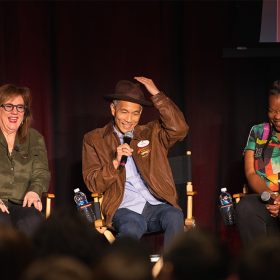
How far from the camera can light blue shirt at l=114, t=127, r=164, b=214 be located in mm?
4258

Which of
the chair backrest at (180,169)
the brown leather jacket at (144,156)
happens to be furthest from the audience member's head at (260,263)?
the chair backrest at (180,169)

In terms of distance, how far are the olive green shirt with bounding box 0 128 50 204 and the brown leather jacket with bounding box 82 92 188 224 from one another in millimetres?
268

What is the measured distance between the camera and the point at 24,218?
391 centimetres

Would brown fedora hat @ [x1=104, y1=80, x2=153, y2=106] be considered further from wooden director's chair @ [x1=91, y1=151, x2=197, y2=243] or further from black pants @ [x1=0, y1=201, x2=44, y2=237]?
black pants @ [x1=0, y1=201, x2=44, y2=237]

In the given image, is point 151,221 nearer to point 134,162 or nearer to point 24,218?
point 134,162

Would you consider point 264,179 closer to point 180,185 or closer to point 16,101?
point 180,185

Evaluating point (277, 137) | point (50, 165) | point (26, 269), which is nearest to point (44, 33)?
point (50, 165)

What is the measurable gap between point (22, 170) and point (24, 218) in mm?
360

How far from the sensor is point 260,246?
1739mm

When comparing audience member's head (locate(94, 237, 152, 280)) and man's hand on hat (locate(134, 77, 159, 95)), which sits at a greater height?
man's hand on hat (locate(134, 77, 159, 95))

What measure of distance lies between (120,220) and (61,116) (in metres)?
1.18

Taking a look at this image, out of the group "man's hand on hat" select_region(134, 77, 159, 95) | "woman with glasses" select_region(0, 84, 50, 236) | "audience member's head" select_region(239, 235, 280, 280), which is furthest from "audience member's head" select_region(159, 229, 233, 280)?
"man's hand on hat" select_region(134, 77, 159, 95)

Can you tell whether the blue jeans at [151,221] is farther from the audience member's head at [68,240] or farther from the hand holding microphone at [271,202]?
the audience member's head at [68,240]

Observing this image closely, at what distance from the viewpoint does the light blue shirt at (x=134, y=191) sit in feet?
14.0
